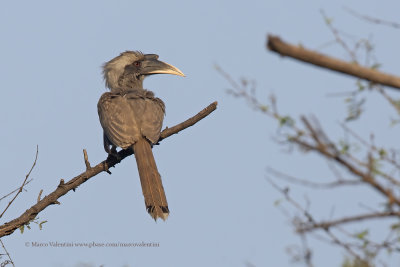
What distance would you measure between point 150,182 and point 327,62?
4.99 meters

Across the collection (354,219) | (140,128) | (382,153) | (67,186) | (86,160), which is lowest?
(354,219)

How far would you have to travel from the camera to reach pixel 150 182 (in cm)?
699

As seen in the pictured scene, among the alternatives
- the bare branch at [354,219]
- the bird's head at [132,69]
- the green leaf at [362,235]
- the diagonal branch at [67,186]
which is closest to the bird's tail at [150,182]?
the diagonal branch at [67,186]

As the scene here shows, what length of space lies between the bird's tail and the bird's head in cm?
210

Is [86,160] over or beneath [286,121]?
over

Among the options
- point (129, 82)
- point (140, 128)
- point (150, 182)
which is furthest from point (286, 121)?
point (129, 82)

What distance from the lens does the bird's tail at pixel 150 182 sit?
683 cm

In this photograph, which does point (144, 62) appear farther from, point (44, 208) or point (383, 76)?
point (383, 76)

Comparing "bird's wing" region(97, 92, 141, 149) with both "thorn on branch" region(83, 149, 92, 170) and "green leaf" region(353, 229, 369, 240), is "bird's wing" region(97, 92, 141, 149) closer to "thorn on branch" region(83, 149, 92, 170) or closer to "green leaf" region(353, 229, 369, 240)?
"thorn on branch" region(83, 149, 92, 170)

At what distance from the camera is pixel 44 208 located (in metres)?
5.93

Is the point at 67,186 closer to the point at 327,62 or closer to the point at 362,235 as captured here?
the point at 362,235

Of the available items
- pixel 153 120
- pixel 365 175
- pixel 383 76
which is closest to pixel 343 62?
pixel 383 76

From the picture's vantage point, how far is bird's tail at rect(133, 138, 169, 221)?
6832 mm

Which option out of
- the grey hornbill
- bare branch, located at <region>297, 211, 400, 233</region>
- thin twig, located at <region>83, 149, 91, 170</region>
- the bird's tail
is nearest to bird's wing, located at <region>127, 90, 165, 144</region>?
the grey hornbill
